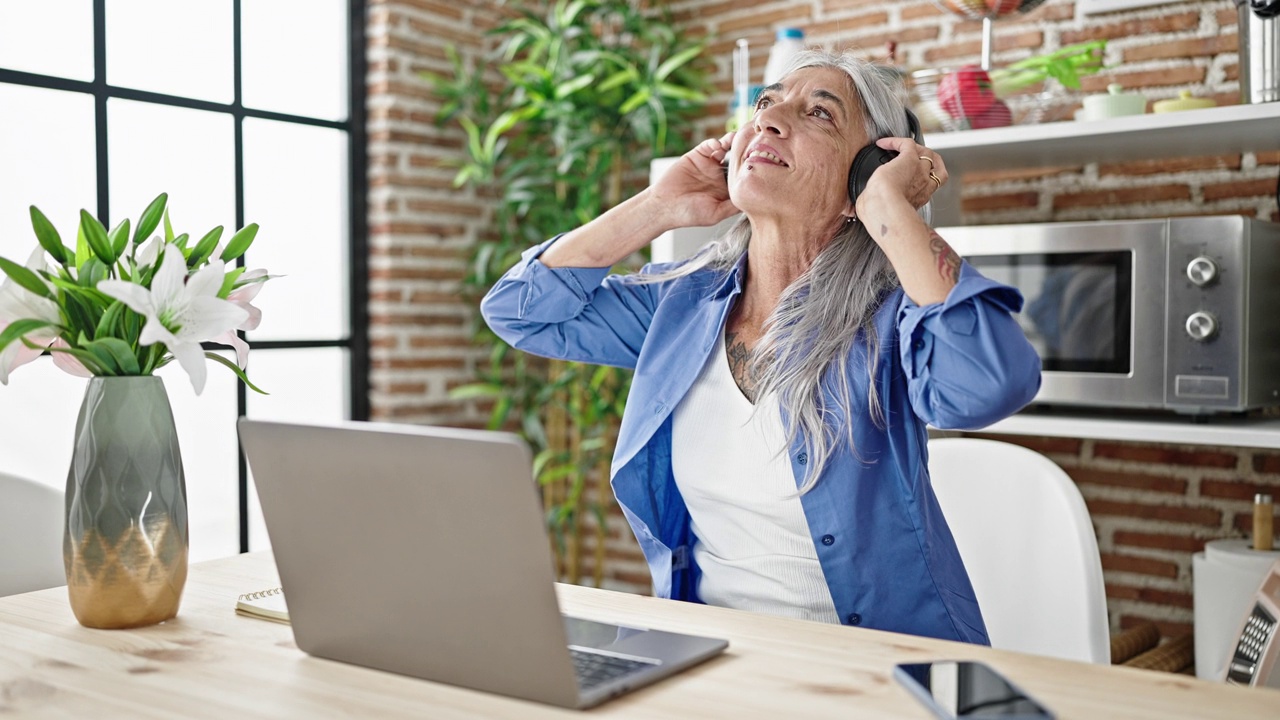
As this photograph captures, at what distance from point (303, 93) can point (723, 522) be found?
2.05 metres

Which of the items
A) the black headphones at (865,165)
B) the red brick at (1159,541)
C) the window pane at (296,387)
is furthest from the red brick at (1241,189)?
the window pane at (296,387)

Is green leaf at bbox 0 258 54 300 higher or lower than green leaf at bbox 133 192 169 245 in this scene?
lower

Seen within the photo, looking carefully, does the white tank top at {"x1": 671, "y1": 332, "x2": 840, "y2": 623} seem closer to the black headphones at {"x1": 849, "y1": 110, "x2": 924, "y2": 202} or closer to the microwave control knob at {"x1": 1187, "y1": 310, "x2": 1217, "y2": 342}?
the black headphones at {"x1": 849, "y1": 110, "x2": 924, "y2": 202}

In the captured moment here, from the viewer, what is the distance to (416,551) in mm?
940

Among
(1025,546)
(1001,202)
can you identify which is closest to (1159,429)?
(1025,546)

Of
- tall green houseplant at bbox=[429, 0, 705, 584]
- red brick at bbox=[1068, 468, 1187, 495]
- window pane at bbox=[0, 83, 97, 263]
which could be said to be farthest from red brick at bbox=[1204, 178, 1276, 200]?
window pane at bbox=[0, 83, 97, 263]

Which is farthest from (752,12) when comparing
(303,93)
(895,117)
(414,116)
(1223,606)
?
(1223,606)

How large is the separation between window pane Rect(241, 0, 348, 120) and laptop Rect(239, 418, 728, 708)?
2171 millimetres

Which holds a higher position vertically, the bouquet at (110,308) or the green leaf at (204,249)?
the green leaf at (204,249)

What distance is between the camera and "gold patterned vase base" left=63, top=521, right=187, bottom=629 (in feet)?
3.83

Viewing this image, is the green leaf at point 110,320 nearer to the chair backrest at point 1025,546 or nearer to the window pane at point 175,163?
the chair backrest at point 1025,546

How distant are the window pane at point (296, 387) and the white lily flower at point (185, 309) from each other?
1.77 m

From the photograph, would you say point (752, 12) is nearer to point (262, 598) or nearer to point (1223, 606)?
point (1223, 606)

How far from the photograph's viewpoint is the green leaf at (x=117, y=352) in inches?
46.2
